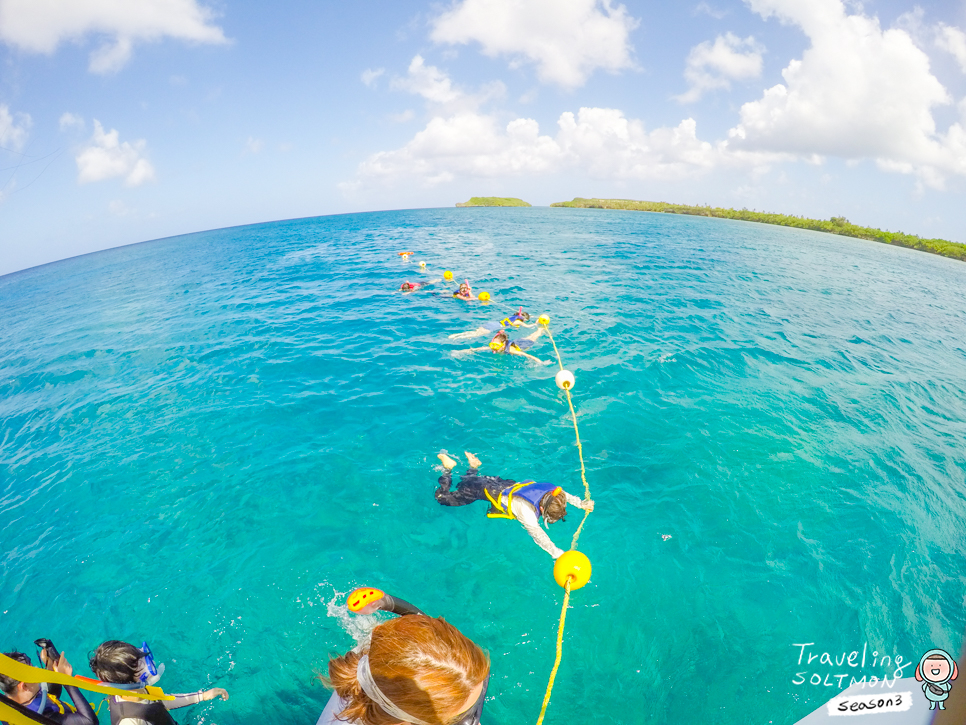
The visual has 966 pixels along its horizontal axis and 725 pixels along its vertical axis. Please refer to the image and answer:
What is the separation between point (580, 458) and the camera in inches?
A: 319

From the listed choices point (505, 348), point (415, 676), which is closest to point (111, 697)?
point (415, 676)

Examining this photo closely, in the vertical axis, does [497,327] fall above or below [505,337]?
above

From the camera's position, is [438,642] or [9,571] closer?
[438,642]

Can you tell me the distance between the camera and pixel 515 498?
225 inches

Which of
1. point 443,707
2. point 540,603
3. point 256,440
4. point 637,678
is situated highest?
point 443,707

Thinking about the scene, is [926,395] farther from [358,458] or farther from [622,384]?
[358,458]

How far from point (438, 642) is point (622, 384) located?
10184 millimetres

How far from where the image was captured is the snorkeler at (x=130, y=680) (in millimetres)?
3432

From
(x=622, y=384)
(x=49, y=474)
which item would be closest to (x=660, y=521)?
(x=622, y=384)

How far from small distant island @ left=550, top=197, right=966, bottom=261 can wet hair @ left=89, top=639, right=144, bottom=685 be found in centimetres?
7733

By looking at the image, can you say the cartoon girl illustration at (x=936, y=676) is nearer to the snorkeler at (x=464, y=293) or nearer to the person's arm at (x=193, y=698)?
the person's arm at (x=193, y=698)

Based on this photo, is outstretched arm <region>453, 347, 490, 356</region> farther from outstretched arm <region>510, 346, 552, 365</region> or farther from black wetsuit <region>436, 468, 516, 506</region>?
black wetsuit <region>436, 468, 516, 506</region>

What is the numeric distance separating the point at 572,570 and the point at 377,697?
3.68 meters

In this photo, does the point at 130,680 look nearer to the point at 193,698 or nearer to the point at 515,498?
the point at 193,698
